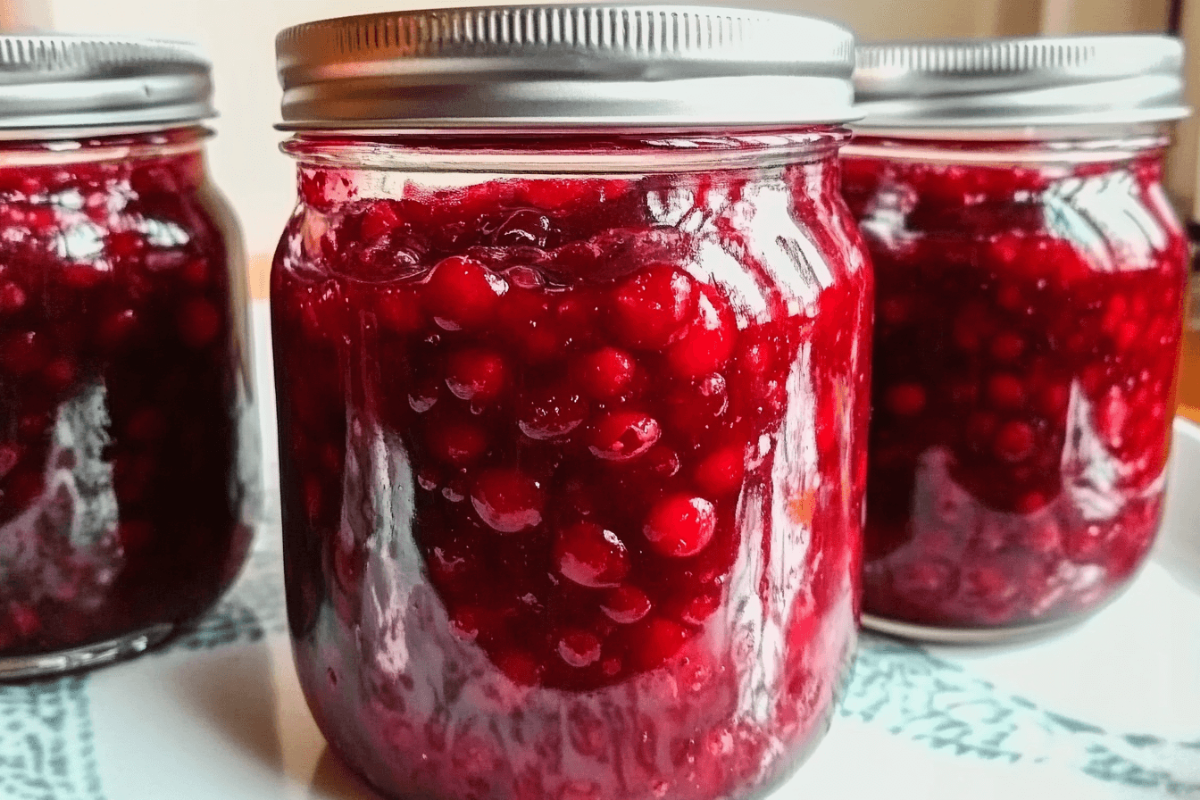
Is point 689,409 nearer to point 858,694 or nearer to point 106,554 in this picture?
point 858,694

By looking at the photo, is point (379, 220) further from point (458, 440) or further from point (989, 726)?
point (989, 726)

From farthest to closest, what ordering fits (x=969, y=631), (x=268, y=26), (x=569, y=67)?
(x=268, y=26)
(x=969, y=631)
(x=569, y=67)

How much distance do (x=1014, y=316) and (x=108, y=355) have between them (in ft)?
1.78

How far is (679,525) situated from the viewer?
1.62ft

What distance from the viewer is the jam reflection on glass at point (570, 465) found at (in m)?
0.48

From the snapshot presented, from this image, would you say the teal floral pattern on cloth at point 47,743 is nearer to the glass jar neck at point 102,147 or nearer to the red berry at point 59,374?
the red berry at point 59,374

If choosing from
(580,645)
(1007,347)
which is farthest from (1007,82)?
(580,645)

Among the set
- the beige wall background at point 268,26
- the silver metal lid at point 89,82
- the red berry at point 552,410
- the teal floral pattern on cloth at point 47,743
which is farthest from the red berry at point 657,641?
the beige wall background at point 268,26

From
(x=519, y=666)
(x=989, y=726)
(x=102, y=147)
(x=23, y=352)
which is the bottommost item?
(x=989, y=726)

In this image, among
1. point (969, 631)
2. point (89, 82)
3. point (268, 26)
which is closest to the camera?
point (89, 82)

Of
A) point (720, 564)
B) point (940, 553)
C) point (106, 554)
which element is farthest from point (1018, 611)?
point (106, 554)

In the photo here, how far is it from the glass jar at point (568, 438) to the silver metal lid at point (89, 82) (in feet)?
0.48

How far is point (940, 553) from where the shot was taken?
28.0 inches

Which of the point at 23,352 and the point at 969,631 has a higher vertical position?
the point at 23,352
